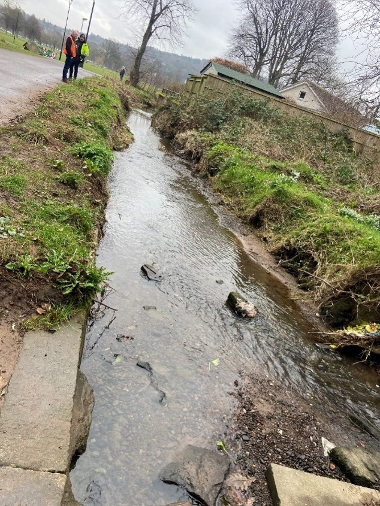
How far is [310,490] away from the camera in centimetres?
270

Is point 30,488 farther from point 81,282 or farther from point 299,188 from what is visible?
point 299,188

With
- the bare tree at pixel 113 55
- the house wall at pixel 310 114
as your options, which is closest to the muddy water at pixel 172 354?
the house wall at pixel 310 114

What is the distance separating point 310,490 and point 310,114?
17145 millimetres

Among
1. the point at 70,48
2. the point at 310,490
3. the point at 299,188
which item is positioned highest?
the point at 70,48

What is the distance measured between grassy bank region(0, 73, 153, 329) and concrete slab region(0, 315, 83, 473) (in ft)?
0.90

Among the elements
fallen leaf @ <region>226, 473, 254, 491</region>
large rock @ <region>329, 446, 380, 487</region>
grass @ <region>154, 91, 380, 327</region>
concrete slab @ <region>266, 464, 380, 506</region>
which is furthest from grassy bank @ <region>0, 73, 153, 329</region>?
grass @ <region>154, 91, 380, 327</region>

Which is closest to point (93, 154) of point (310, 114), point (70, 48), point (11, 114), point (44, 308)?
point (11, 114)

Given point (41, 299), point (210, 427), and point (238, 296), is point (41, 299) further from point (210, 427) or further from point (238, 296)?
point (238, 296)

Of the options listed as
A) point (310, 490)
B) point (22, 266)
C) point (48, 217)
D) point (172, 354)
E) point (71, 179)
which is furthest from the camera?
point (71, 179)

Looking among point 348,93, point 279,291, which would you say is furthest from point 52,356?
point 348,93

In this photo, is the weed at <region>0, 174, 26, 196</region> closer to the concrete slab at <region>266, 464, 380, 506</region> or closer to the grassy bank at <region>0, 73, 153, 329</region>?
the grassy bank at <region>0, 73, 153, 329</region>

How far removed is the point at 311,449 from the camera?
10.9ft

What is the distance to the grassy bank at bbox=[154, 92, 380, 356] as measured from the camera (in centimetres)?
592

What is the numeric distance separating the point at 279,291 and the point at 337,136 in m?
12.1
